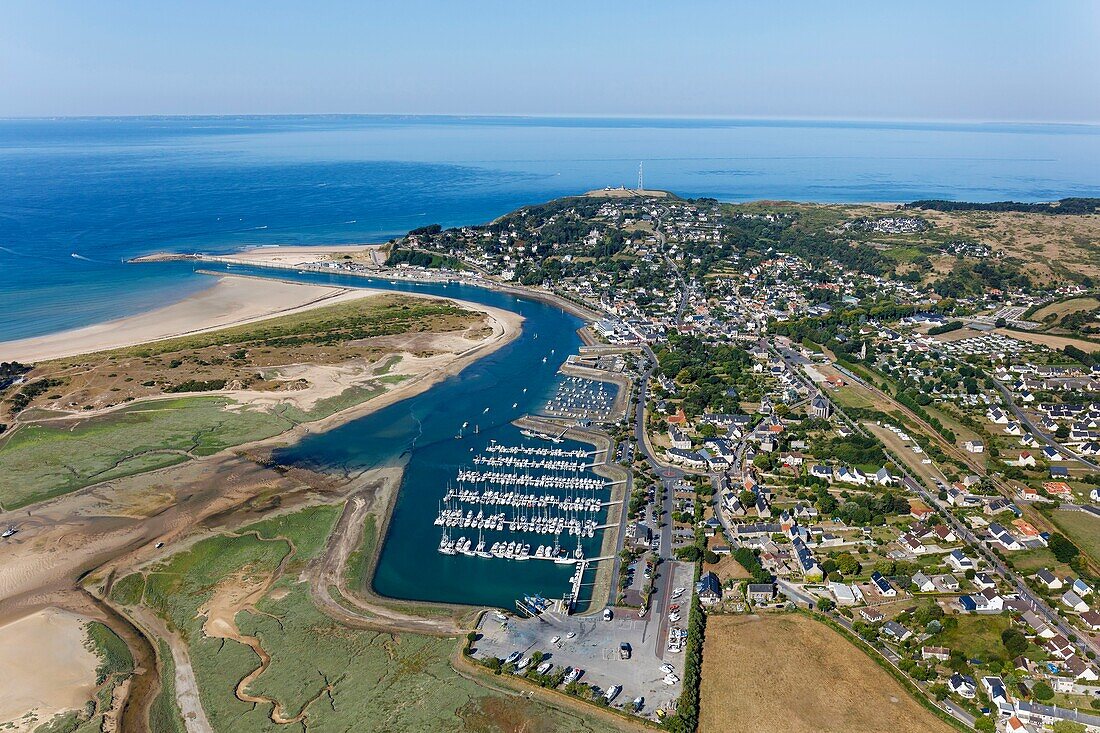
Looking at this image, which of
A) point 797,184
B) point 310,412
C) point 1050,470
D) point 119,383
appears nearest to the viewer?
point 1050,470

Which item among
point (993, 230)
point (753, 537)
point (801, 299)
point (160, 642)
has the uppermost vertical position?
point (993, 230)

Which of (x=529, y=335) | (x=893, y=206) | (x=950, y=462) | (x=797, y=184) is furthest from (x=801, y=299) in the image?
(x=797, y=184)

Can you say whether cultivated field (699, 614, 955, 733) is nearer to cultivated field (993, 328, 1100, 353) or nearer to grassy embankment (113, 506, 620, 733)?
grassy embankment (113, 506, 620, 733)

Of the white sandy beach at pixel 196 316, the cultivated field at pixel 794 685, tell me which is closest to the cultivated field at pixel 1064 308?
the cultivated field at pixel 794 685

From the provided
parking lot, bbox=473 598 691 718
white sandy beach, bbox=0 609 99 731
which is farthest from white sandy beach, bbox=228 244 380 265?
parking lot, bbox=473 598 691 718

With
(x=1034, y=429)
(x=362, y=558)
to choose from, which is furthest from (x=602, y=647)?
(x=1034, y=429)

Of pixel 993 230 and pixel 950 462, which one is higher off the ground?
pixel 993 230

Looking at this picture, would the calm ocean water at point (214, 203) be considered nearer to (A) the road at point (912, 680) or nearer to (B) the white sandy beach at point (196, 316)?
(B) the white sandy beach at point (196, 316)

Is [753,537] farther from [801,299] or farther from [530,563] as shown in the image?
[801,299]
